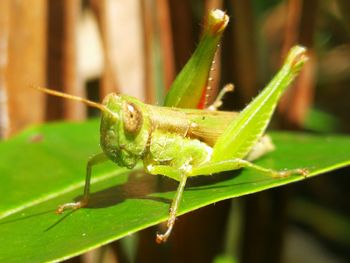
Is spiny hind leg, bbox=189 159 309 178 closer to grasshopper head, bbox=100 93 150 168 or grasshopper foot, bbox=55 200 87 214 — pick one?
grasshopper head, bbox=100 93 150 168

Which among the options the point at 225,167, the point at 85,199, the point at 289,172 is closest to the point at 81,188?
the point at 85,199

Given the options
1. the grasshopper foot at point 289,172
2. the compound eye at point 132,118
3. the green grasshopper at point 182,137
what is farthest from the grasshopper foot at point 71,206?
the grasshopper foot at point 289,172

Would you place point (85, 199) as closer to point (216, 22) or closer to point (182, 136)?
point (182, 136)

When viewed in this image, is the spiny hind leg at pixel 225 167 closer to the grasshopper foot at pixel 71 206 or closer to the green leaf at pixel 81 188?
the green leaf at pixel 81 188

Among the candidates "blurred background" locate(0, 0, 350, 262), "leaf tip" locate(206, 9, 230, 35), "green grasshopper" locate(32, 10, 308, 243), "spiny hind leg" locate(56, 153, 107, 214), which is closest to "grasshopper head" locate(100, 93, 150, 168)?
"green grasshopper" locate(32, 10, 308, 243)

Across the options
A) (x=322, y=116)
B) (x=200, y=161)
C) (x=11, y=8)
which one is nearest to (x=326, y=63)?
(x=322, y=116)

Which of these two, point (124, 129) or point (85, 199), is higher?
point (124, 129)

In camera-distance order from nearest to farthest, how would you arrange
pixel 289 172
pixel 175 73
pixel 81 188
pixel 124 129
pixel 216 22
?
pixel 124 129 < pixel 289 172 < pixel 216 22 < pixel 81 188 < pixel 175 73
